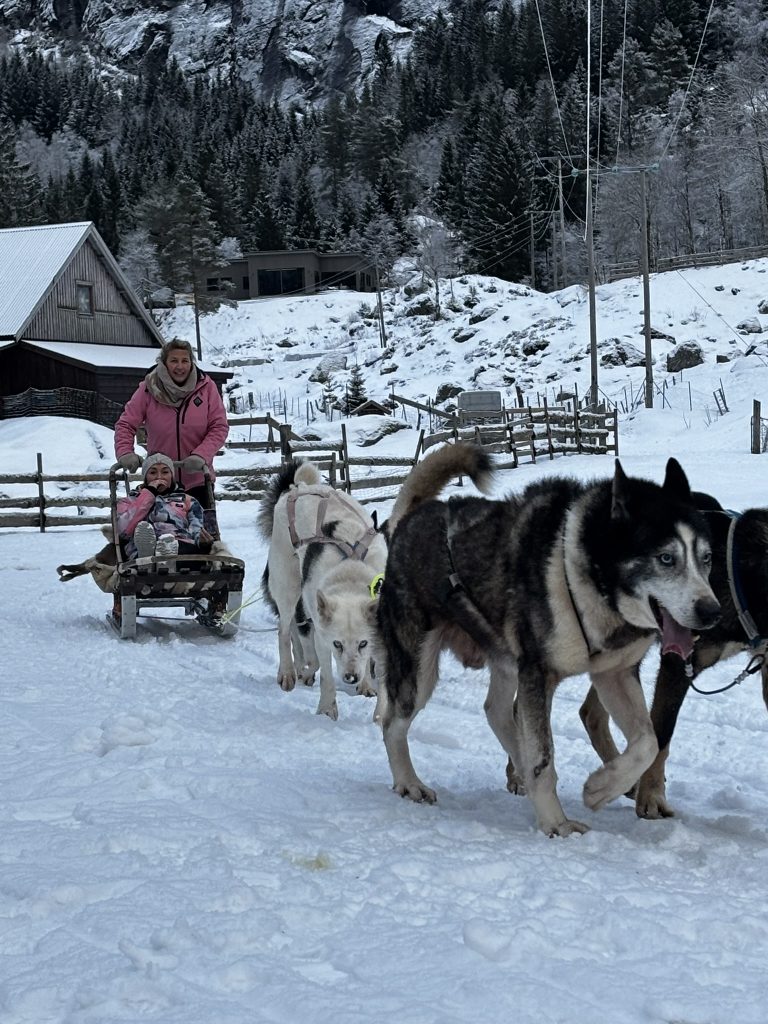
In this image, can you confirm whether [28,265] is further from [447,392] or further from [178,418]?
[178,418]

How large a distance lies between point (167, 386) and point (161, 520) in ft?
3.70

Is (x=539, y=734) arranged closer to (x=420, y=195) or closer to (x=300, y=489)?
(x=300, y=489)

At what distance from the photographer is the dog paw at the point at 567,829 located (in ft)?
12.4

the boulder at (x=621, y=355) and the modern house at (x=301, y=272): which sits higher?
the modern house at (x=301, y=272)

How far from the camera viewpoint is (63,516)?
840 inches

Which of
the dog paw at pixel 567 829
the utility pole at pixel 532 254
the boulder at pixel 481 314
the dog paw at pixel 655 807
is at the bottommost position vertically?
the dog paw at pixel 655 807

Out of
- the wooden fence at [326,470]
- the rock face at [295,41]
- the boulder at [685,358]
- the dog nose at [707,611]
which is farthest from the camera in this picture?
the rock face at [295,41]

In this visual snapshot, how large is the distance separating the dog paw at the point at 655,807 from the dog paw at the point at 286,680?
327cm

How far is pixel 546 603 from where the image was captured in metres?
3.87

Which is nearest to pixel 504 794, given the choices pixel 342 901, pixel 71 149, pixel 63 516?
pixel 342 901

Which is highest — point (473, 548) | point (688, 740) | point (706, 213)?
point (706, 213)

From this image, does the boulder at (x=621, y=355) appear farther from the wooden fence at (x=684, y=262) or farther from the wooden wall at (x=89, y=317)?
the wooden wall at (x=89, y=317)

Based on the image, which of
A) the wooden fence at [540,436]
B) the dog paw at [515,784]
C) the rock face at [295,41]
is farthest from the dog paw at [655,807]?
the rock face at [295,41]

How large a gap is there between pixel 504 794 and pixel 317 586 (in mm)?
2434
